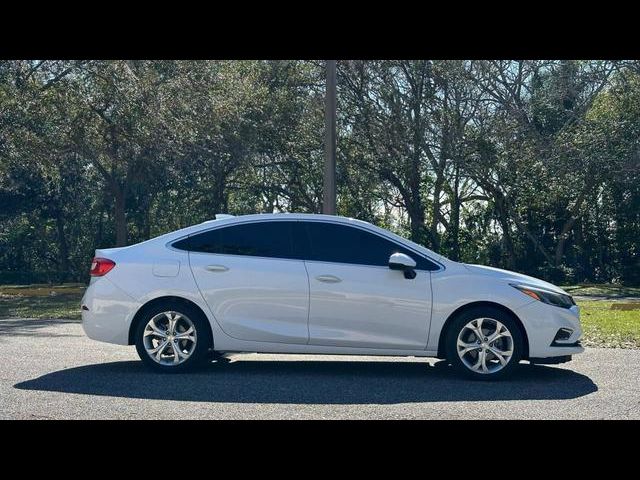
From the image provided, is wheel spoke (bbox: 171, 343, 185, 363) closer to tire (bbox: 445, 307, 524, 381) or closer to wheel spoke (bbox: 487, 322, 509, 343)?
tire (bbox: 445, 307, 524, 381)

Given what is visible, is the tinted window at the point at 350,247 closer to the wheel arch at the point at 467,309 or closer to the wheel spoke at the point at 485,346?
the wheel arch at the point at 467,309

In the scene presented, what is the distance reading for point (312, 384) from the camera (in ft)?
27.8

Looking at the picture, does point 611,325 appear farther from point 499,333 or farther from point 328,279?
point 328,279

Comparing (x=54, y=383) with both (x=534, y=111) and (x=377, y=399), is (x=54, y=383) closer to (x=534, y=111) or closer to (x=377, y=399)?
(x=377, y=399)

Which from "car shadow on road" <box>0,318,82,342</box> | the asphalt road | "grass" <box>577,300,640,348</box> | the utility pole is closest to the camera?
the asphalt road

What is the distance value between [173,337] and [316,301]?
1497mm

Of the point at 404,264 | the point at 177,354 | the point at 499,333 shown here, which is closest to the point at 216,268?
the point at 177,354

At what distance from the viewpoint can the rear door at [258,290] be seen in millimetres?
8992

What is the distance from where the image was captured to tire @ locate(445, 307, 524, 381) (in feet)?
28.5

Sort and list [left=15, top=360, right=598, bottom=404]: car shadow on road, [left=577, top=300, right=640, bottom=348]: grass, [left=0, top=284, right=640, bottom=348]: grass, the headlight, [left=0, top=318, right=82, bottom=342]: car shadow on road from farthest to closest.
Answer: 1. [left=0, top=318, right=82, bottom=342]: car shadow on road
2. [left=0, top=284, right=640, bottom=348]: grass
3. [left=577, top=300, right=640, bottom=348]: grass
4. the headlight
5. [left=15, top=360, right=598, bottom=404]: car shadow on road

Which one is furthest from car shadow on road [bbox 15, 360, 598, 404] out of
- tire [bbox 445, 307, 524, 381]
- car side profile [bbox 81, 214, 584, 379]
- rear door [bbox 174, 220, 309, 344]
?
rear door [bbox 174, 220, 309, 344]

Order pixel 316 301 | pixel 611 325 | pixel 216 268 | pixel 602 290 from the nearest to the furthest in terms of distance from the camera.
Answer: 1. pixel 316 301
2. pixel 216 268
3. pixel 611 325
4. pixel 602 290

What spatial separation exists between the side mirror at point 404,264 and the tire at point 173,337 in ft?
6.49
